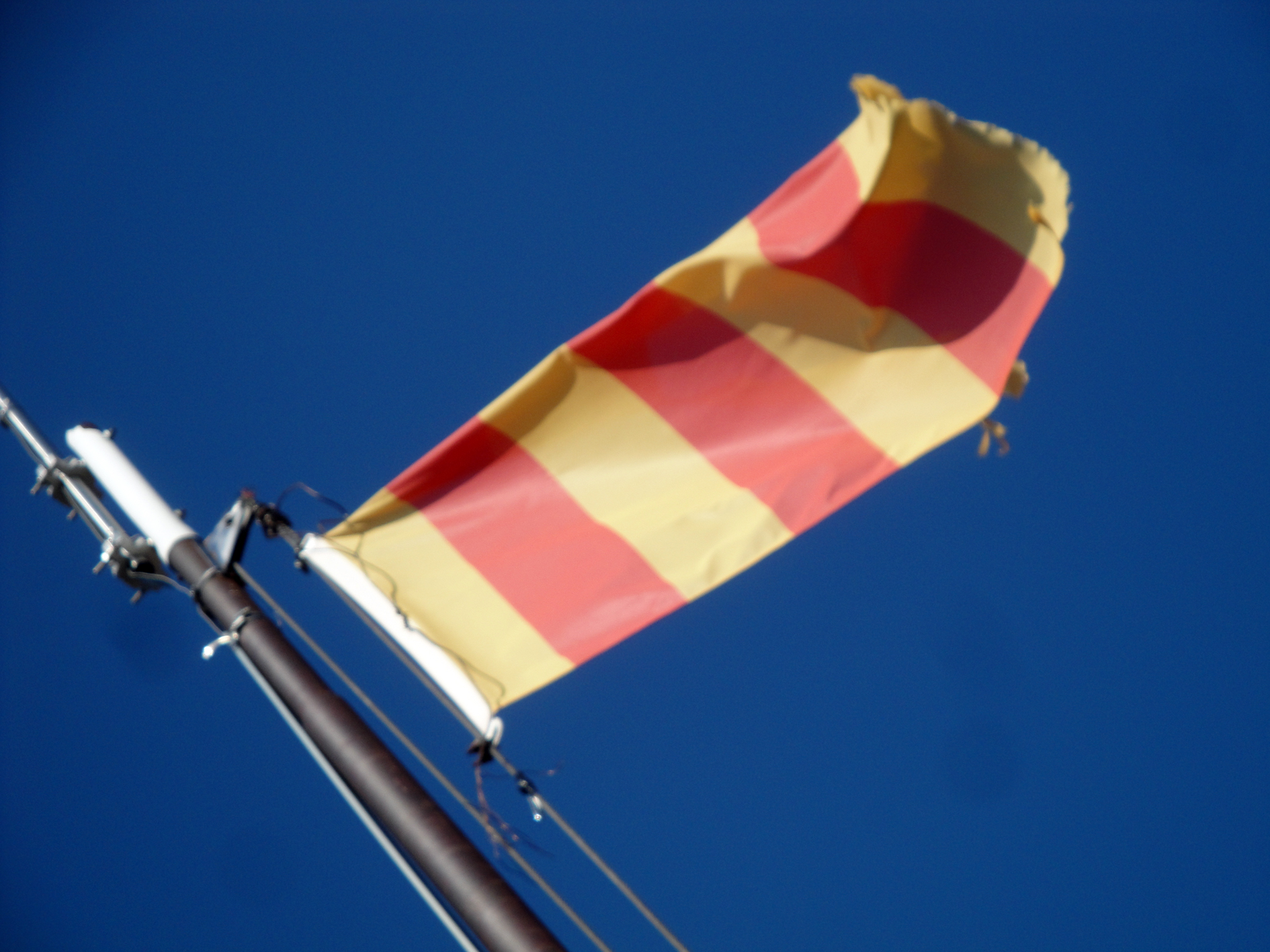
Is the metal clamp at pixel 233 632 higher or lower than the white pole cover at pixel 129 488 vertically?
lower

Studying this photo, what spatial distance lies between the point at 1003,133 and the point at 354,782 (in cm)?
512

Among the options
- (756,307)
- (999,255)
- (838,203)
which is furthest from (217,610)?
(999,255)

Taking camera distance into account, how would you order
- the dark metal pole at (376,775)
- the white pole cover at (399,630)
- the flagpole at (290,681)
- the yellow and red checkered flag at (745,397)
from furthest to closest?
the yellow and red checkered flag at (745,397)
the white pole cover at (399,630)
the flagpole at (290,681)
the dark metal pole at (376,775)

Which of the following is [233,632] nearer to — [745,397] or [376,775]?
[376,775]

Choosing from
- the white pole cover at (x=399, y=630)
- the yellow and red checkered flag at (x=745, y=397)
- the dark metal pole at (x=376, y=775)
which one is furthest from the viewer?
the yellow and red checkered flag at (x=745, y=397)

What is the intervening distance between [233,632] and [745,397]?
3.25m

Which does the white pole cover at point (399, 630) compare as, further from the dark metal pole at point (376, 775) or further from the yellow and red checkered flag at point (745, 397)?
the dark metal pole at point (376, 775)

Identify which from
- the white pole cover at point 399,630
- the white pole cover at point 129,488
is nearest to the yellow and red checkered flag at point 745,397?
the white pole cover at point 399,630

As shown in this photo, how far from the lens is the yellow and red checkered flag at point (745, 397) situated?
25.1 ft

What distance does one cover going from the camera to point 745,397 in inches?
340

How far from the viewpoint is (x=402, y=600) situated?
741cm

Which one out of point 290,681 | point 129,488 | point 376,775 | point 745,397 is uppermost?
point 129,488

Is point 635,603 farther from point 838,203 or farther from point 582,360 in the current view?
point 838,203

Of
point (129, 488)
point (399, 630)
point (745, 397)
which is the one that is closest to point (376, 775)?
point (399, 630)
